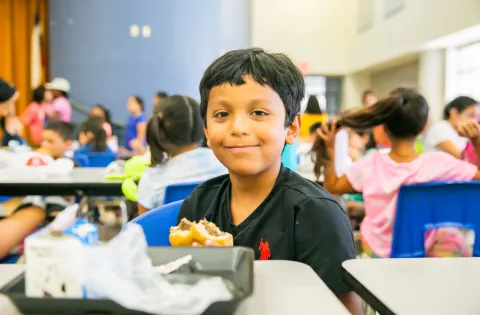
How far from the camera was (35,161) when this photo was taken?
2.89 metres

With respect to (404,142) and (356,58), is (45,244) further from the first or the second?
(356,58)

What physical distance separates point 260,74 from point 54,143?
117 inches

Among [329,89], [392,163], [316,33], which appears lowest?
[392,163]

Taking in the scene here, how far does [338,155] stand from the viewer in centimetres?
296

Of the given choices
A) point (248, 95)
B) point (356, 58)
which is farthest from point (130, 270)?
point (356, 58)

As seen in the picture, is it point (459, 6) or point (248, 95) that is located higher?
point (459, 6)

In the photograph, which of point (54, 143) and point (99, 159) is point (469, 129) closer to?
point (54, 143)

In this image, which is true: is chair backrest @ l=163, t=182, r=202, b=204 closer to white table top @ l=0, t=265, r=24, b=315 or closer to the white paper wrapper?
white table top @ l=0, t=265, r=24, b=315

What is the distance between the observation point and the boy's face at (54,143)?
372 cm

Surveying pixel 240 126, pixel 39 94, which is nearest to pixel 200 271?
pixel 240 126

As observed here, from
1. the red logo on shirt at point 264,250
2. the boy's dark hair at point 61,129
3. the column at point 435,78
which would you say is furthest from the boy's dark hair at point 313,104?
the column at point 435,78

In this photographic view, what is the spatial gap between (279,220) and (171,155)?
4.11 ft

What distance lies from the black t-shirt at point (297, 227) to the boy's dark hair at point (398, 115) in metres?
1.00

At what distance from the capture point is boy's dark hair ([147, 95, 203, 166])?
231 centimetres
